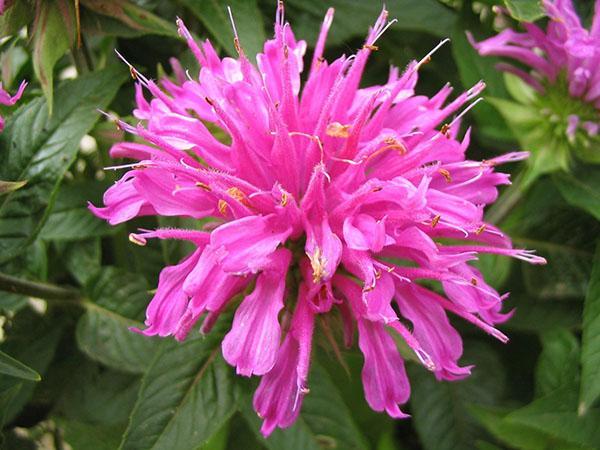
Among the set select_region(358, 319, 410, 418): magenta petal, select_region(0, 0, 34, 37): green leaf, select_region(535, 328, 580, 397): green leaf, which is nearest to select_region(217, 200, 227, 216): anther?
select_region(358, 319, 410, 418): magenta petal

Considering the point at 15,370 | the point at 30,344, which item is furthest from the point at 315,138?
the point at 30,344

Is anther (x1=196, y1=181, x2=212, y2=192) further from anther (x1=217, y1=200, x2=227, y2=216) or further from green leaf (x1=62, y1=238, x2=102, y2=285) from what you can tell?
green leaf (x1=62, y1=238, x2=102, y2=285)

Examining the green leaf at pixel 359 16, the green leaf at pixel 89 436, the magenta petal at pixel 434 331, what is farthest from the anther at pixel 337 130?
the green leaf at pixel 89 436

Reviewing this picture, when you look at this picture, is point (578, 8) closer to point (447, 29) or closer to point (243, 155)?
point (447, 29)

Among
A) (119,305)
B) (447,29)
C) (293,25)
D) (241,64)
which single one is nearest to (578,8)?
(447,29)

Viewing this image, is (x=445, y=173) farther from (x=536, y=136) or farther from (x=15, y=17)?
(x=15, y=17)

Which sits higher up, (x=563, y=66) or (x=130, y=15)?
(x=130, y=15)
